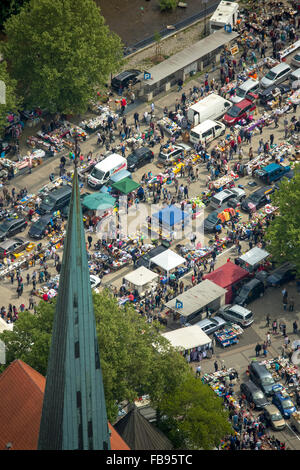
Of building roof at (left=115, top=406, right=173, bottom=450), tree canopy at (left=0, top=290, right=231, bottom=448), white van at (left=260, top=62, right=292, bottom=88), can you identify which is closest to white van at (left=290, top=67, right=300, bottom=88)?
white van at (left=260, top=62, right=292, bottom=88)

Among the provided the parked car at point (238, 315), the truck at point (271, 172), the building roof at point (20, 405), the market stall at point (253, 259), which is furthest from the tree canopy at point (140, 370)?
the truck at point (271, 172)

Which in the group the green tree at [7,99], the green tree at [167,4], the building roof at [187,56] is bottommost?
the green tree at [167,4]

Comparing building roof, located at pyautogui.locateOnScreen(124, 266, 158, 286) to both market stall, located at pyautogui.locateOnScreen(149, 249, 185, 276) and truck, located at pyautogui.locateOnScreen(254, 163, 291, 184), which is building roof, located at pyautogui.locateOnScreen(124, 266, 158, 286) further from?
truck, located at pyautogui.locateOnScreen(254, 163, 291, 184)

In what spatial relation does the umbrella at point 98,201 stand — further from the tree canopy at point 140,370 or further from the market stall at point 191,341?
the tree canopy at point 140,370

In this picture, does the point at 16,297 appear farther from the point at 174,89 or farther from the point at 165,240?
the point at 174,89

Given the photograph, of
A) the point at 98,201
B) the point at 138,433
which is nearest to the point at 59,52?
the point at 98,201

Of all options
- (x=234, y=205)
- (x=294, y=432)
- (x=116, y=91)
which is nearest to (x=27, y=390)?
(x=294, y=432)
